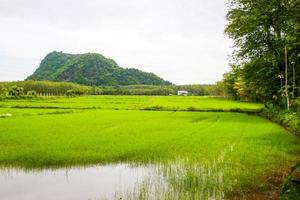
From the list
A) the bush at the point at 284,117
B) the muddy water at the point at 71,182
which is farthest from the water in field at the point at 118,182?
the bush at the point at 284,117

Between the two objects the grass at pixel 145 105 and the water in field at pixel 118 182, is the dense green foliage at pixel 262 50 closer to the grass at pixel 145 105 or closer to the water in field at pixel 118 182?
the grass at pixel 145 105

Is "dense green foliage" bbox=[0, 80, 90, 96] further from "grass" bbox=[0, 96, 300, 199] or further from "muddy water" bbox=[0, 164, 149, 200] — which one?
"muddy water" bbox=[0, 164, 149, 200]

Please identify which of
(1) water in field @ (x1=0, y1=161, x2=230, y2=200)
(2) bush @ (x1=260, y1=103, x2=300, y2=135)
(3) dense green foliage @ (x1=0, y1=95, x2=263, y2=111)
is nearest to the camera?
(1) water in field @ (x1=0, y1=161, x2=230, y2=200)

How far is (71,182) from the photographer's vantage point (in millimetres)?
13086

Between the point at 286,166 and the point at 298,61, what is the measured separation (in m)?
25.6

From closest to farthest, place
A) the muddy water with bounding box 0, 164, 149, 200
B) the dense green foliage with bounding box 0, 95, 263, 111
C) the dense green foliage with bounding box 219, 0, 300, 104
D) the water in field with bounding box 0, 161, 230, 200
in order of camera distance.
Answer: the water in field with bounding box 0, 161, 230, 200 < the muddy water with bounding box 0, 164, 149, 200 < the dense green foliage with bounding box 219, 0, 300, 104 < the dense green foliage with bounding box 0, 95, 263, 111

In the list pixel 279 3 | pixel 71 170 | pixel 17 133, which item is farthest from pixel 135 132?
pixel 279 3

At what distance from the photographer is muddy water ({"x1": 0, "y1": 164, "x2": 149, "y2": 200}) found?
1160 cm

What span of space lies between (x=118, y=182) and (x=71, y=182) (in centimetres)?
166

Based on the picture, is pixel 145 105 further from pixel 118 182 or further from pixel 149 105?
pixel 118 182

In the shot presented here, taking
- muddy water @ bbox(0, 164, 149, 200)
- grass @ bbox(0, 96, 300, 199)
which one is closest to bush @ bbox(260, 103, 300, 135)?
grass @ bbox(0, 96, 300, 199)

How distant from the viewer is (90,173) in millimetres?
14344

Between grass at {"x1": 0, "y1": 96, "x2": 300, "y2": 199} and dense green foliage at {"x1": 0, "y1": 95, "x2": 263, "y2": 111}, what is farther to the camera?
dense green foliage at {"x1": 0, "y1": 95, "x2": 263, "y2": 111}

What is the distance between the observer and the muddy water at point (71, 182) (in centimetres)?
1160
